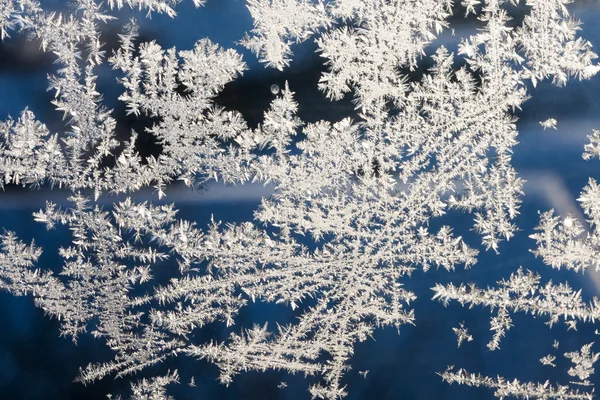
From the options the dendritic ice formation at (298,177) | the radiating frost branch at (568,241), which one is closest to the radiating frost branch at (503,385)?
the dendritic ice formation at (298,177)

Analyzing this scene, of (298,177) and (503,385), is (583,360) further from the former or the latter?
(298,177)

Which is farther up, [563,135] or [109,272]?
[563,135]

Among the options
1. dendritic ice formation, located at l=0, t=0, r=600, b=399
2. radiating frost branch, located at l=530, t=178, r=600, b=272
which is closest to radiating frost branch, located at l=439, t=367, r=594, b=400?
dendritic ice formation, located at l=0, t=0, r=600, b=399

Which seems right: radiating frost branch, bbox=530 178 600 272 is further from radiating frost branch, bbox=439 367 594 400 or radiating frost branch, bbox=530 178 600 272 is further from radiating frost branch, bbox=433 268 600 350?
radiating frost branch, bbox=439 367 594 400

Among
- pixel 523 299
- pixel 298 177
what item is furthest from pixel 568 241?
pixel 298 177

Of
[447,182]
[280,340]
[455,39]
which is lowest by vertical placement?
[280,340]

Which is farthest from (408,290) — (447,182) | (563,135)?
(563,135)

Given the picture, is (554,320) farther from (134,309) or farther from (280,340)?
(134,309)

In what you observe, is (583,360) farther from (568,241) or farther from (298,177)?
(298,177)

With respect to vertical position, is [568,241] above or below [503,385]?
above
